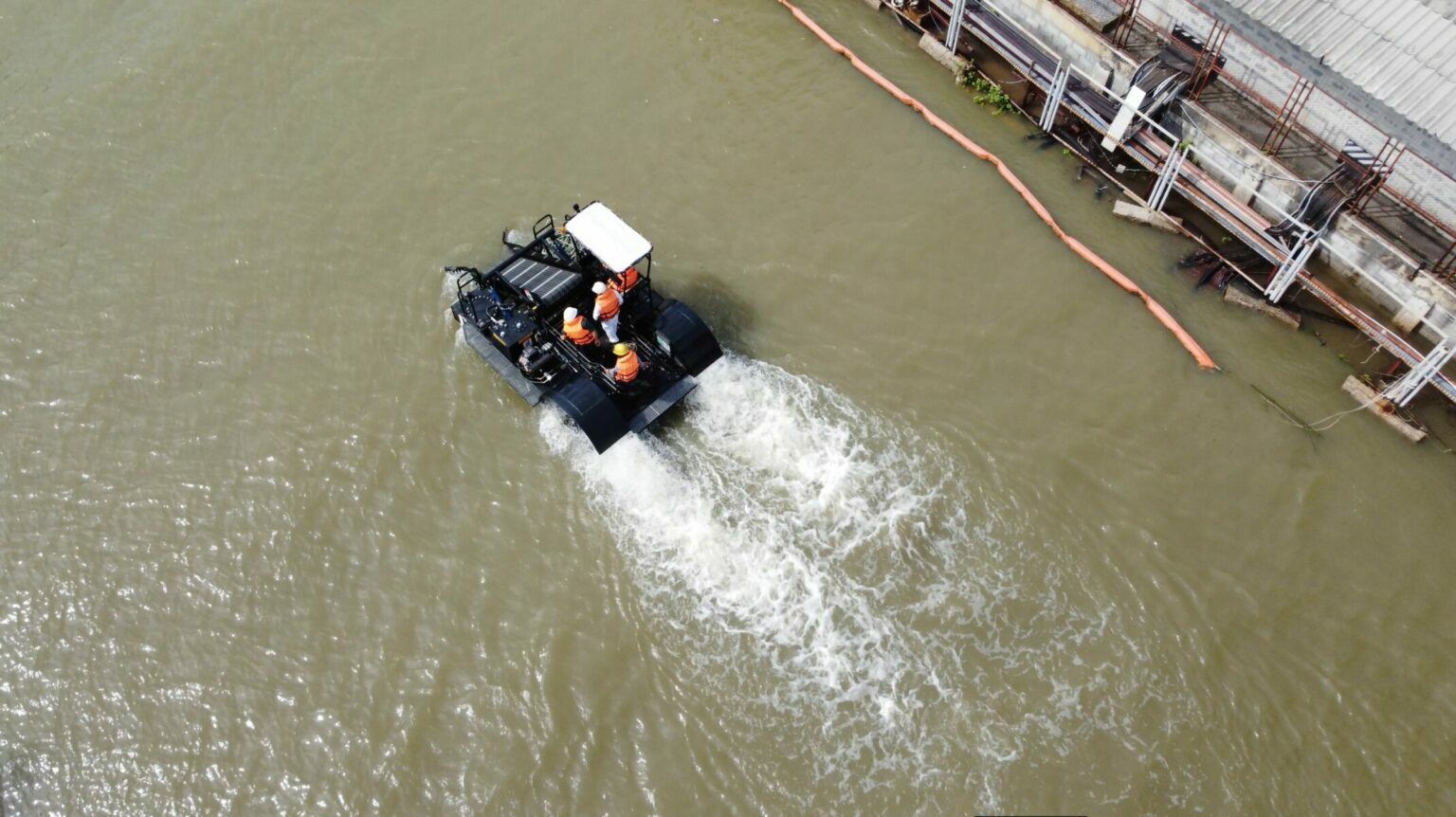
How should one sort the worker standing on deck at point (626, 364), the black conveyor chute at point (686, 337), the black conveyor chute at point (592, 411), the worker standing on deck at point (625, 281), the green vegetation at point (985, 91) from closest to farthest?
the black conveyor chute at point (592, 411) < the worker standing on deck at point (626, 364) < the black conveyor chute at point (686, 337) < the worker standing on deck at point (625, 281) < the green vegetation at point (985, 91)

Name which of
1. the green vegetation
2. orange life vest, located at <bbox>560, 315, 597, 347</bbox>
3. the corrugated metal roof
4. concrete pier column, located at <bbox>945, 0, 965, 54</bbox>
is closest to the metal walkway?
concrete pier column, located at <bbox>945, 0, 965, 54</bbox>

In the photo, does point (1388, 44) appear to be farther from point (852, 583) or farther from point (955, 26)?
point (852, 583)

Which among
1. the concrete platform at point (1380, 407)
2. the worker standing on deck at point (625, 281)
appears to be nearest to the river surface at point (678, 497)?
the concrete platform at point (1380, 407)

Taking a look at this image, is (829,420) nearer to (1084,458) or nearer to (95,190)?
(1084,458)

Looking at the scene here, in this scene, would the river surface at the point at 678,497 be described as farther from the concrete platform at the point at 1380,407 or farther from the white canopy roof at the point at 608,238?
the white canopy roof at the point at 608,238

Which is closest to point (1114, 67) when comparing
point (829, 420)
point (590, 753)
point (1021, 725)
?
point (829, 420)
